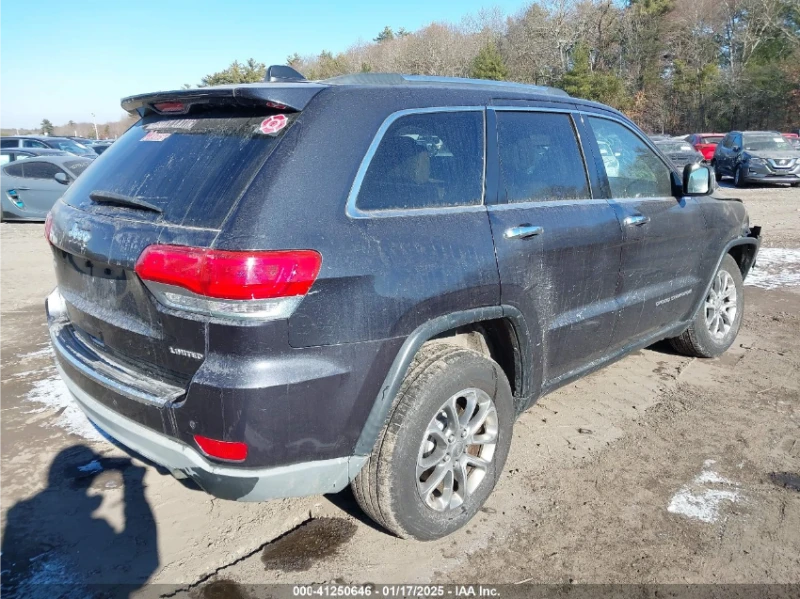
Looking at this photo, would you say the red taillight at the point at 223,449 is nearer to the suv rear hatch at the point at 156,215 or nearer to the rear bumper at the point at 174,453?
the rear bumper at the point at 174,453

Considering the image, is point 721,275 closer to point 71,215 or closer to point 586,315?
→ point 586,315

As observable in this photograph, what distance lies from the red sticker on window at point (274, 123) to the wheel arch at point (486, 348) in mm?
917

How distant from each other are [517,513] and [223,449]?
4.94 feet

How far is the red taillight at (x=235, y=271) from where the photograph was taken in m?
2.12

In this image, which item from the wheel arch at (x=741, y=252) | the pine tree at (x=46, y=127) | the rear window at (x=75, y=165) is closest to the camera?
the wheel arch at (x=741, y=252)

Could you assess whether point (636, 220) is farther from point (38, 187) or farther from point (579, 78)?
point (579, 78)

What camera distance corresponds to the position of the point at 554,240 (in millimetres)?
3154

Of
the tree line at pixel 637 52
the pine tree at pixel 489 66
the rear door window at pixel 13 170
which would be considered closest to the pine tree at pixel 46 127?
the tree line at pixel 637 52

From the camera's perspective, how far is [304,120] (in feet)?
7.86

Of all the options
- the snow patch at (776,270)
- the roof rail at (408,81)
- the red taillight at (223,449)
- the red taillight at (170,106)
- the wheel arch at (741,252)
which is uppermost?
the roof rail at (408,81)

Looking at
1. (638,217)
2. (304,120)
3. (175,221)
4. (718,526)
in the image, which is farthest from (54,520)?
(638,217)

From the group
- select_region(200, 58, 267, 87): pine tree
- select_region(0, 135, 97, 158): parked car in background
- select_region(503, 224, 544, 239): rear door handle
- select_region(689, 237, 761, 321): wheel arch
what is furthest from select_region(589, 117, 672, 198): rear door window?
select_region(200, 58, 267, 87): pine tree

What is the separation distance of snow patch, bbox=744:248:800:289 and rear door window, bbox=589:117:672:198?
3649 millimetres

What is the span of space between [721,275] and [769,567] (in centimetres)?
280
